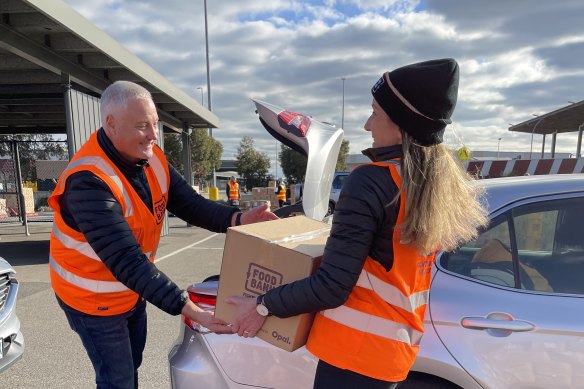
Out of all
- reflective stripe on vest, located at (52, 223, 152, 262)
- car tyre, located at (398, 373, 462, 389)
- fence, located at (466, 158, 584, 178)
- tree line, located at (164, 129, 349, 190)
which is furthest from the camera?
tree line, located at (164, 129, 349, 190)

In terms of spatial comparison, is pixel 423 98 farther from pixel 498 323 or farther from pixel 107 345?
pixel 107 345

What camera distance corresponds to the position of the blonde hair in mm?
1218

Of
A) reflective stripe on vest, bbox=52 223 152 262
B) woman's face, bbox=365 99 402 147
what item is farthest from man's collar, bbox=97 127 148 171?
woman's face, bbox=365 99 402 147

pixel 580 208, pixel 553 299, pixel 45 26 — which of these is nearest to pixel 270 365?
pixel 553 299

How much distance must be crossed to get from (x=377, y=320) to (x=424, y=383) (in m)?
0.74

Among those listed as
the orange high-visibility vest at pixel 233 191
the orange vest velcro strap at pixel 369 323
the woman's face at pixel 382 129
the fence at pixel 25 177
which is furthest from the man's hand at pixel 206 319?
the orange high-visibility vest at pixel 233 191

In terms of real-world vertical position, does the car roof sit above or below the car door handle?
above

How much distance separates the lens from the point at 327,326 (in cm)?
133

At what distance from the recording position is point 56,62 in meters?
6.91

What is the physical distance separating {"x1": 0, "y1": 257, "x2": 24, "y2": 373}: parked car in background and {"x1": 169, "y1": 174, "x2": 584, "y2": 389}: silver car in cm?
151

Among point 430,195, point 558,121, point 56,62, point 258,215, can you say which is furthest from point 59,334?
point 558,121

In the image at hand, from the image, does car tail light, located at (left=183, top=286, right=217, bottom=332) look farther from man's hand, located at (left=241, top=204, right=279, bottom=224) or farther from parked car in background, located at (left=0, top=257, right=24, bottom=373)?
parked car in background, located at (left=0, top=257, right=24, bottom=373)

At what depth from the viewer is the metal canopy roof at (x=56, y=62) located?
567 centimetres

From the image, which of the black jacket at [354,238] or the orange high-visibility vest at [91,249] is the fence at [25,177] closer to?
the orange high-visibility vest at [91,249]
